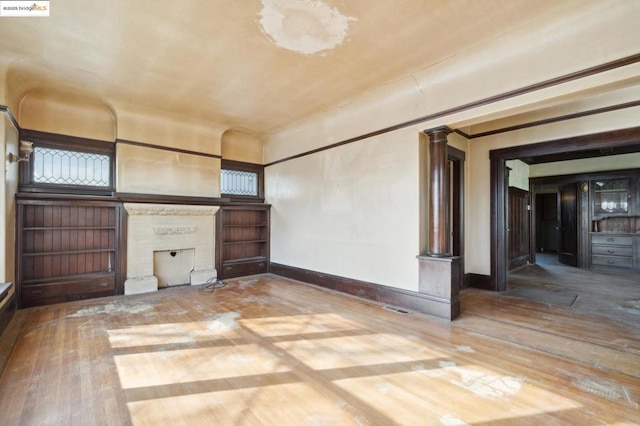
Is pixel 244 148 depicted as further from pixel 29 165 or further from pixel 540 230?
pixel 540 230

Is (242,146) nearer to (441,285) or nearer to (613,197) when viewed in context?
(441,285)

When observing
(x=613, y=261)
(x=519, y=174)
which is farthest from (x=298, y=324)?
(x=613, y=261)

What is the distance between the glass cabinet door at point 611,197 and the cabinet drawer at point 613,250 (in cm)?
81

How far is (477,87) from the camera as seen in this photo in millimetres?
3393

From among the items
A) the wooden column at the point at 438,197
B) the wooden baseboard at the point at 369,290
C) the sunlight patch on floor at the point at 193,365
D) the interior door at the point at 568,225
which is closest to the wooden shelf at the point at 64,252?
the sunlight patch on floor at the point at 193,365

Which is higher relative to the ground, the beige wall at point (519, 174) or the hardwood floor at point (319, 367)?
the beige wall at point (519, 174)

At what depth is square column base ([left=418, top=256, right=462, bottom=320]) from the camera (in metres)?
3.66

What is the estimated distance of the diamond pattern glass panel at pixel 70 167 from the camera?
450 cm

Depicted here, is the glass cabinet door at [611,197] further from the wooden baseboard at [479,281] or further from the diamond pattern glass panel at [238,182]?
the diamond pattern glass panel at [238,182]

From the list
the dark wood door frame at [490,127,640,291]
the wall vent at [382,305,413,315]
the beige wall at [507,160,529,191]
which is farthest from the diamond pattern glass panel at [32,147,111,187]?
the beige wall at [507,160,529,191]

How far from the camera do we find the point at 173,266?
17.9 feet

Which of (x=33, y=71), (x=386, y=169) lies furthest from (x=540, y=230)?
(x=33, y=71)

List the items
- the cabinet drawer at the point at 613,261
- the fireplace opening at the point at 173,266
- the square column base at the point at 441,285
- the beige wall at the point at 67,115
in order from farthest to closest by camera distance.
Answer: the cabinet drawer at the point at 613,261 < the fireplace opening at the point at 173,266 < the beige wall at the point at 67,115 < the square column base at the point at 441,285

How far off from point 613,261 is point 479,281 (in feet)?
15.2
